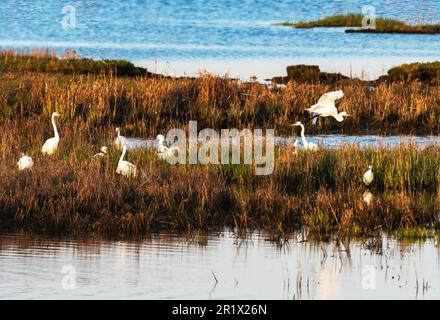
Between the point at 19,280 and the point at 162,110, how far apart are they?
35.4ft

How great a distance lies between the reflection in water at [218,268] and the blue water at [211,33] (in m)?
18.5

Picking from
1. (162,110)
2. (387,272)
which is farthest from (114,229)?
(162,110)

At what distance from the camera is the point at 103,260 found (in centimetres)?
1079

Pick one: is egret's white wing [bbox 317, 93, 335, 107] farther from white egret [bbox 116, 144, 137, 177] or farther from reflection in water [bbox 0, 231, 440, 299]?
reflection in water [bbox 0, 231, 440, 299]

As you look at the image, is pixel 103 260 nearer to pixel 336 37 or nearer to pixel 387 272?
pixel 387 272

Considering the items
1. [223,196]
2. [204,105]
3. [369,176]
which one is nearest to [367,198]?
[369,176]

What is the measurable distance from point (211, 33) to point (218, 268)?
30725 mm

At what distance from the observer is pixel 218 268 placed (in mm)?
10648

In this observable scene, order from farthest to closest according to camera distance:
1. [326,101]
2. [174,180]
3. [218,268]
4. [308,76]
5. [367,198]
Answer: [308,76] → [326,101] → [174,180] → [367,198] → [218,268]

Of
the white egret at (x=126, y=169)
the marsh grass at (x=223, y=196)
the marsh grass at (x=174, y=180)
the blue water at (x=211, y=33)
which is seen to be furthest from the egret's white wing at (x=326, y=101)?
the blue water at (x=211, y=33)

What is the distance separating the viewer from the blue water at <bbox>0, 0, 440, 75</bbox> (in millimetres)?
34344

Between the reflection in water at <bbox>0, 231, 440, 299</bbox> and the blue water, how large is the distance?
1853cm

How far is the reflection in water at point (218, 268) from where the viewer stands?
9.75 metres

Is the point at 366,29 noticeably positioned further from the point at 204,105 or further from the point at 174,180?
the point at 174,180
